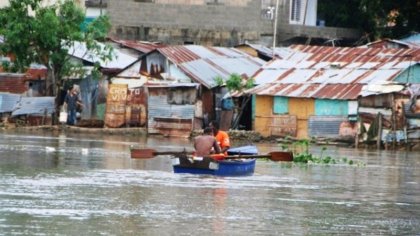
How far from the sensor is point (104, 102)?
153 feet

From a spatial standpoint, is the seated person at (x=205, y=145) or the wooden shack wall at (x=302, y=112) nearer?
the seated person at (x=205, y=145)

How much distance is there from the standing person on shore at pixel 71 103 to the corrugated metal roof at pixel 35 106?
0.60m

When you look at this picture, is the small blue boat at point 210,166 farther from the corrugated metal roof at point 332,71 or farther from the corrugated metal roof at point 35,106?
the corrugated metal roof at point 35,106

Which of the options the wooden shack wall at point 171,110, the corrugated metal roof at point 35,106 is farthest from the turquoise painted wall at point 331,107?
the corrugated metal roof at point 35,106

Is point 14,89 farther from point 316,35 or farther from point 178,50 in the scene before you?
point 316,35

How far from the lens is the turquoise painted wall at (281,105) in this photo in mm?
43250

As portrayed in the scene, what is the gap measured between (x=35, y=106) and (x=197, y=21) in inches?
376

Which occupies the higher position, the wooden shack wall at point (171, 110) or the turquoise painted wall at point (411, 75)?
the turquoise painted wall at point (411, 75)

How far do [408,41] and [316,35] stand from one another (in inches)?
158

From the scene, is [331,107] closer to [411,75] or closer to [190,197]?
[411,75]

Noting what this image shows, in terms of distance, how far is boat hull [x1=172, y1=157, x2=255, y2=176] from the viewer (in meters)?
25.5

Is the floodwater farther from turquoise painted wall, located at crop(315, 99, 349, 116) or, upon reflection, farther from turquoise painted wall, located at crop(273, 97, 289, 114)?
turquoise painted wall, located at crop(273, 97, 289, 114)

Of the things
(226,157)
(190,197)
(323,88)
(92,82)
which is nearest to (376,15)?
(323,88)

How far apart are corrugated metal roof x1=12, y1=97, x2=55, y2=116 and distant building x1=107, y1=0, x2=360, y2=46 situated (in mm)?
7429
